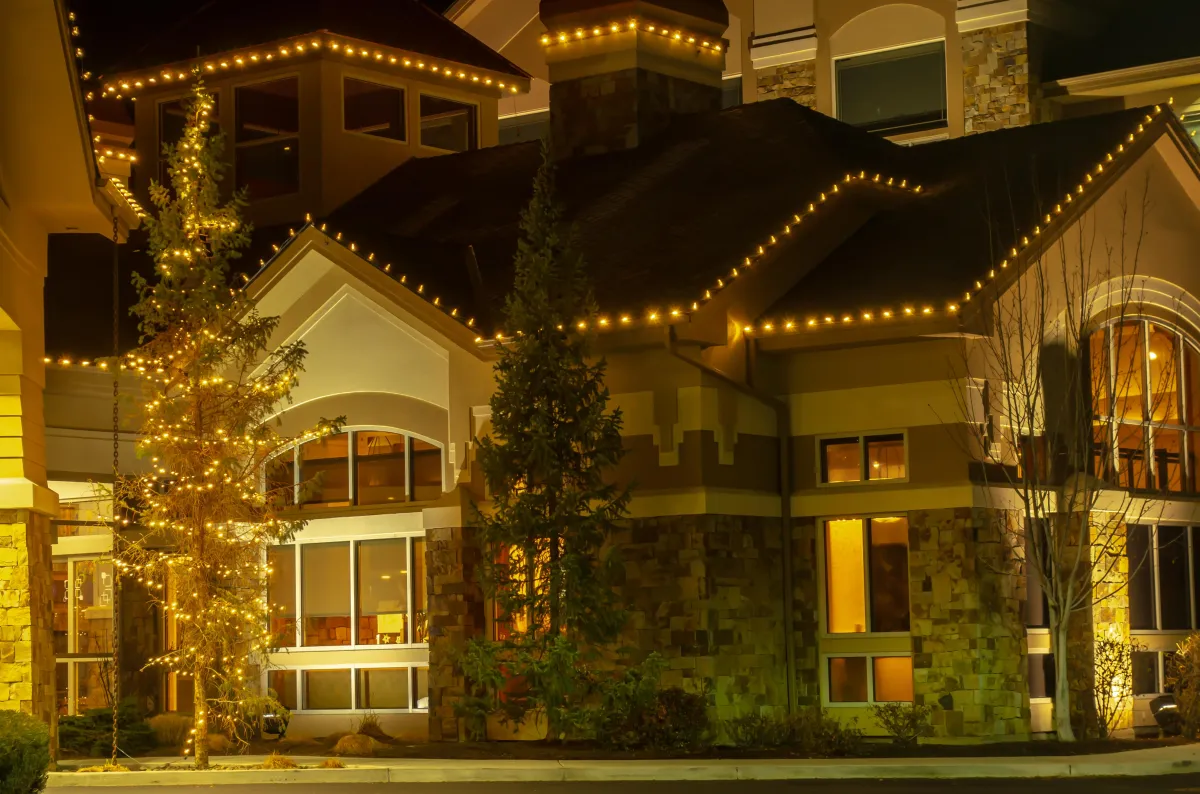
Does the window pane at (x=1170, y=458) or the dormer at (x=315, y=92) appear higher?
the dormer at (x=315, y=92)

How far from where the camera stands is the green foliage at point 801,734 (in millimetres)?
22141

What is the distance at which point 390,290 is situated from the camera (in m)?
26.3

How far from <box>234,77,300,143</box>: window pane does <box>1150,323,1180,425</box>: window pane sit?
14445mm

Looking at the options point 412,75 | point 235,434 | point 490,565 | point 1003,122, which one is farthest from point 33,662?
point 1003,122

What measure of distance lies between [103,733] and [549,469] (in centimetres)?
716

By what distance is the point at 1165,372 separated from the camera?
27797 mm

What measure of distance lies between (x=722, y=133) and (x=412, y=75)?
6.75 m

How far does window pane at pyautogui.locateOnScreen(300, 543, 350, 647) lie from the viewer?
26891mm

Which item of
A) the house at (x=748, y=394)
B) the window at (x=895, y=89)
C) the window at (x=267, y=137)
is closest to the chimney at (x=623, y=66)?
the house at (x=748, y=394)

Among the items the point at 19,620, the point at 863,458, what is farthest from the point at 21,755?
the point at 863,458

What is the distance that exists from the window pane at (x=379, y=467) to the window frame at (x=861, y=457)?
18.8 ft

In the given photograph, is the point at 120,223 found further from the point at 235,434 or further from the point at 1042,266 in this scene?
the point at 1042,266

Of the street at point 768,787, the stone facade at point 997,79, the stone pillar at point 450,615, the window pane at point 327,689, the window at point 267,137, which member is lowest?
the street at point 768,787

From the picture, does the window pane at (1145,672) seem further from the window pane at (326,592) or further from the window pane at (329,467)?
the window pane at (329,467)
